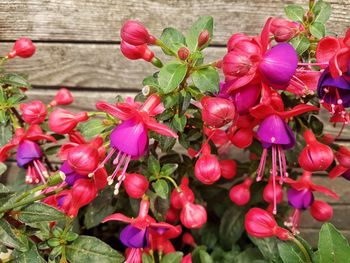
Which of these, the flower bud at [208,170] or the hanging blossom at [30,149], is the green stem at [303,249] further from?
the hanging blossom at [30,149]

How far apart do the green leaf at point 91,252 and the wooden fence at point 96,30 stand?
1.86 feet

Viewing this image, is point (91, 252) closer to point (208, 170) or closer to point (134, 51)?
point (208, 170)

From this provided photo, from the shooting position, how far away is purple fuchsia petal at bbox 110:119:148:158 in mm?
760

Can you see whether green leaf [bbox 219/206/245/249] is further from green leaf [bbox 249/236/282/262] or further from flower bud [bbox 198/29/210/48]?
flower bud [bbox 198/29/210/48]

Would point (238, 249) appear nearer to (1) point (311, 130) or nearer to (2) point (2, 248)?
(1) point (311, 130)

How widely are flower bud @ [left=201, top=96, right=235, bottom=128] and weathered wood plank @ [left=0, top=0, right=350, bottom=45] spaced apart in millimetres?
516

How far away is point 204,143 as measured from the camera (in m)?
0.94

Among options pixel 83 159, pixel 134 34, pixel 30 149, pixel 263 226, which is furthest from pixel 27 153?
pixel 263 226

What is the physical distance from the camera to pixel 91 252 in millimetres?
872

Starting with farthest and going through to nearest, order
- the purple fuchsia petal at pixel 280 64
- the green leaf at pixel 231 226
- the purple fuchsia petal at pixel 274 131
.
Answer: the green leaf at pixel 231 226 → the purple fuchsia petal at pixel 274 131 → the purple fuchsia petal at pixel 280 64

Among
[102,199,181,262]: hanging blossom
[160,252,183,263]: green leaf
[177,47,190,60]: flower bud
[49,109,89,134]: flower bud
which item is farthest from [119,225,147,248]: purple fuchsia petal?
[177,47,190,60]: flower bud

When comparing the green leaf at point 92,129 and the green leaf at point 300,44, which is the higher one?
the green leaf at point 300,44

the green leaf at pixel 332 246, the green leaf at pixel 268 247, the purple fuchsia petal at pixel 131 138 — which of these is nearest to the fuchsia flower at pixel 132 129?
the purple fuchsia petal at pixel 131 138

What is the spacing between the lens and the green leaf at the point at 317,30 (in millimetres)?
871
